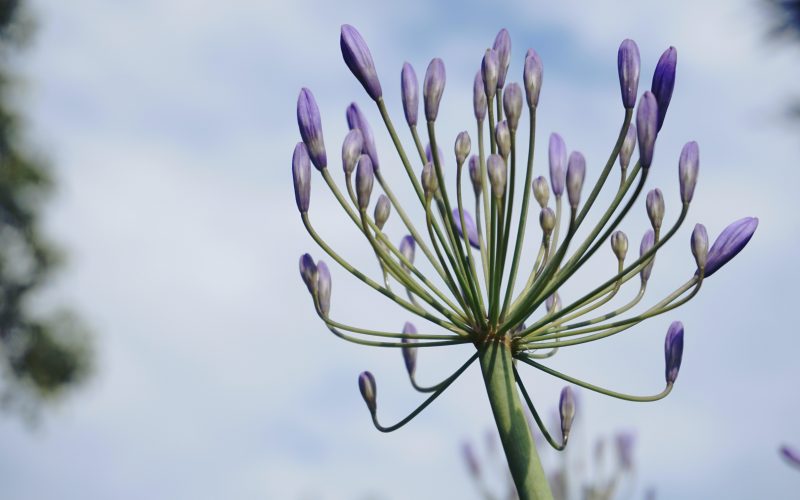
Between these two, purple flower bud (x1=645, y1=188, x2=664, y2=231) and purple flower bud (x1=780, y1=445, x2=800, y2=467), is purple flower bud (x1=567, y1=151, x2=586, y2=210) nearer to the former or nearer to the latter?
purple flower bud (x1=645, y1=188, x2=664, y2=231)

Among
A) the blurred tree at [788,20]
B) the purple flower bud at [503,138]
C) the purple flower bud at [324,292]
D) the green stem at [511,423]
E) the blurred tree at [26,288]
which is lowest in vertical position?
the green stem at [511,423]

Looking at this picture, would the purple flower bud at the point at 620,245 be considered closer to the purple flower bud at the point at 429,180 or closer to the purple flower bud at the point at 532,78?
the purple flower bud at the point at 532,78

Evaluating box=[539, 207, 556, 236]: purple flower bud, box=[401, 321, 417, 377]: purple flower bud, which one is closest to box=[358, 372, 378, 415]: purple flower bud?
box=[401, 321, 417, 377]: purple flower bud

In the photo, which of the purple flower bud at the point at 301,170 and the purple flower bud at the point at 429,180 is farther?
the purple flower bud at the point at 301,170

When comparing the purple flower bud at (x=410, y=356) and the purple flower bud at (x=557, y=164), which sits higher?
the purple flower bud at (x=557, y=164)

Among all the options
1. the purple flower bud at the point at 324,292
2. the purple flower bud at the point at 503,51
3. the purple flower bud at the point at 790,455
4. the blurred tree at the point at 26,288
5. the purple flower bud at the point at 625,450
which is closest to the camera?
the purple flower bud at the point at 790,455

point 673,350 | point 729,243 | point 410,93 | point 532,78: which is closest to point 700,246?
point 729,243

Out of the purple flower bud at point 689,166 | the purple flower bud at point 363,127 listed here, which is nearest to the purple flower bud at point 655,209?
the purple flower bud at point 689,166
